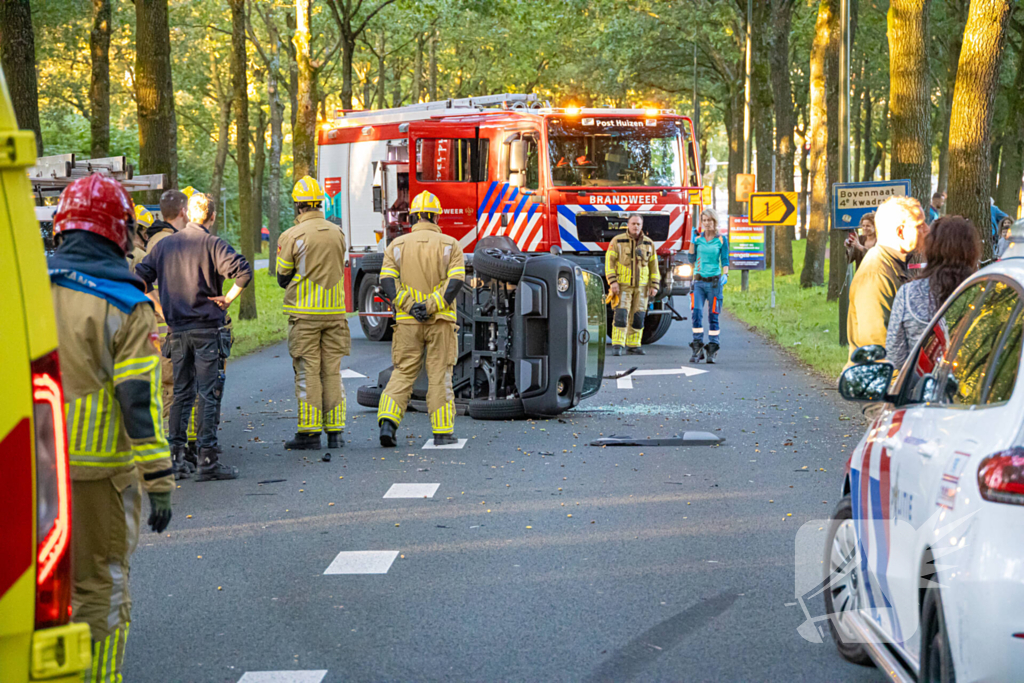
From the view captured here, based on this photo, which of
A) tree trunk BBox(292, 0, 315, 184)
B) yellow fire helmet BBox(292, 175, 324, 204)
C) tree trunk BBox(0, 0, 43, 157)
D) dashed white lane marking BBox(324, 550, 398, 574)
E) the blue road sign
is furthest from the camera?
tree trunk BBox(292, 0, 315, 184)

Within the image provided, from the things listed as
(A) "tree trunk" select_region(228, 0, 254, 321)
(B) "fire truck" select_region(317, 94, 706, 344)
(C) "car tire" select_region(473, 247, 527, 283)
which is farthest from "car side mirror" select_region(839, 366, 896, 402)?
(A) "tree trunk" select_region(228, 0, 254, 321)

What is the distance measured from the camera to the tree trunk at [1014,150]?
28.0 m

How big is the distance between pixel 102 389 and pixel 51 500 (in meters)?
1.29

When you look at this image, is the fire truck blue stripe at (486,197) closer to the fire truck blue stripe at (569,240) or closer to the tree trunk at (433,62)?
the fire truck blue stripe at (569,240)

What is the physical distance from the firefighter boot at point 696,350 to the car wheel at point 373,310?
567cm

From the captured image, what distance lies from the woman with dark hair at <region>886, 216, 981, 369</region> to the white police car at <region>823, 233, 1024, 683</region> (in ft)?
3.21

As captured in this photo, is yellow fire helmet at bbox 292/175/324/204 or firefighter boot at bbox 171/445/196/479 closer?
firefighter boot at bbox 171/445/196/479

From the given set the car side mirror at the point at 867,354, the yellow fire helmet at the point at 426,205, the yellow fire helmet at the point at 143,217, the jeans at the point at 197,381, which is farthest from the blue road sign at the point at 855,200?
the car side mirror at the point at 867,354

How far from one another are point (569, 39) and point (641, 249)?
31.3 m

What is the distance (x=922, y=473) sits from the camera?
3.79 metres

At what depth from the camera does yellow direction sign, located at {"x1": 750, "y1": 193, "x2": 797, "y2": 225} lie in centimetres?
2481

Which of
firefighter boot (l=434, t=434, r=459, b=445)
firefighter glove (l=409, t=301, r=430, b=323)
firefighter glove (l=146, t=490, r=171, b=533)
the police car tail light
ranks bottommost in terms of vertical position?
firefighter boot (l=434, t=434, r=459, b=445)

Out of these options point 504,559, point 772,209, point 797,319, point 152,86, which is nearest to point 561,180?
point 797,319

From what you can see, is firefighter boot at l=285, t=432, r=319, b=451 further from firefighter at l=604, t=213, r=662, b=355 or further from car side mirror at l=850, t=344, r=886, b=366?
firefighter at l=604, t=213, r=662, b=355
